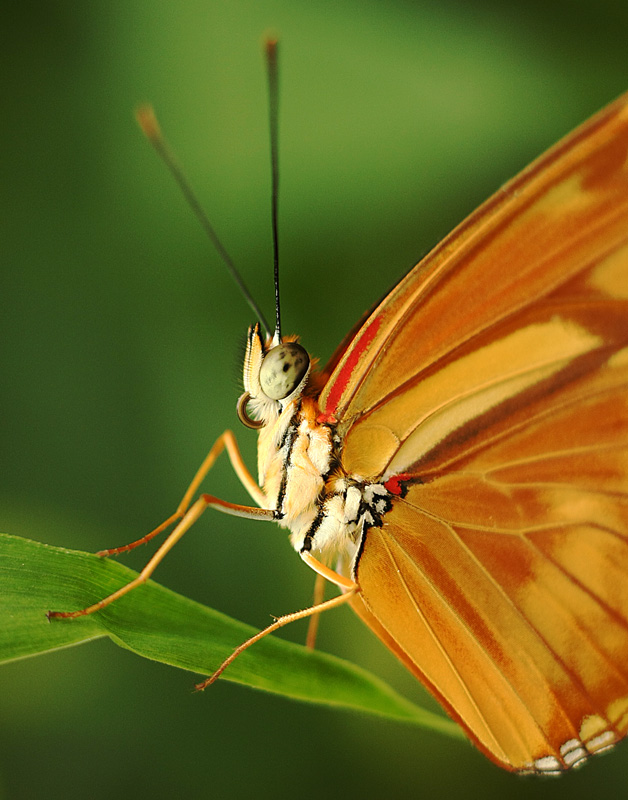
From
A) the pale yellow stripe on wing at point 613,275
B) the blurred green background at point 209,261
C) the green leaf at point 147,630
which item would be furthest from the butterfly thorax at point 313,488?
the blurred green background at point 209,261

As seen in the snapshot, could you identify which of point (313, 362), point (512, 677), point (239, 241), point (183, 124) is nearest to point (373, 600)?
point (512, 677)

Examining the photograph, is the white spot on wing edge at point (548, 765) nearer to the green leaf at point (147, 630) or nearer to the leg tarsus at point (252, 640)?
the green leaf at point (147, 630)

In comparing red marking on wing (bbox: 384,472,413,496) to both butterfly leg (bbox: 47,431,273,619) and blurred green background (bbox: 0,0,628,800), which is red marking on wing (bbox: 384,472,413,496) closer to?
butterfly leg (bbox: 47,431,273,619)

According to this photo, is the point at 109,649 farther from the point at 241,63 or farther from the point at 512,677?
the point at 241,63

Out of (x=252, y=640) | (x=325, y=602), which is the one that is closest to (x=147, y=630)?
(x=252, y=640)

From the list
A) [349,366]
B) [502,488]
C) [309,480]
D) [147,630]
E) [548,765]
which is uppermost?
[349,366]

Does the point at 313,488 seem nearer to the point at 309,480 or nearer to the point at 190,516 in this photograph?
the point at 309,480
